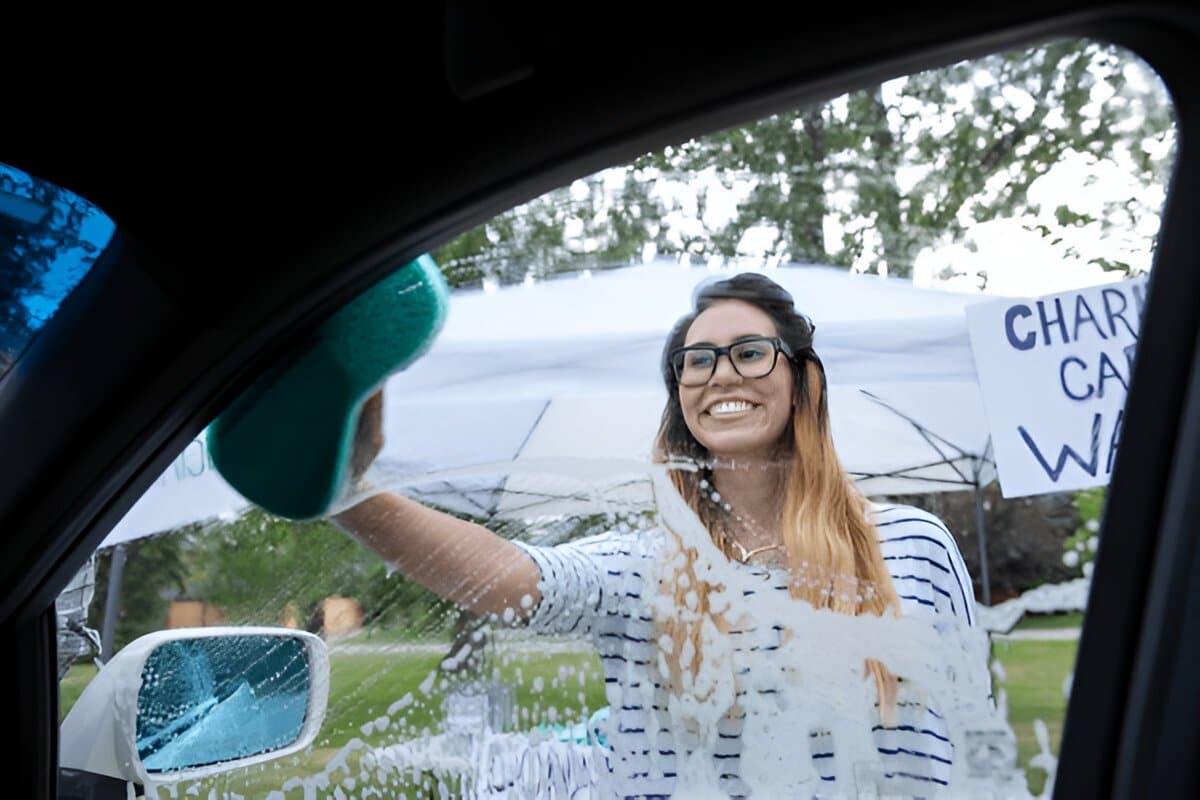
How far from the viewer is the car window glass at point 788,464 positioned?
5.49 feet

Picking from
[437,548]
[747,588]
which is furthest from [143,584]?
[747,588]

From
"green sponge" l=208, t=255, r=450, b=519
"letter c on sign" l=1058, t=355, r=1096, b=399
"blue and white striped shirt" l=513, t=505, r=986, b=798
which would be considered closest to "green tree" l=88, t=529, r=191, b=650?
"green sponge" l=208, t=255, r=450, b=519

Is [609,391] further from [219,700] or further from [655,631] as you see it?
[219,700]

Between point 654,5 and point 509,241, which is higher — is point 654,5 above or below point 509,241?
above

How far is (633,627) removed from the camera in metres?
1.78

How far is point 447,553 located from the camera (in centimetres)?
188

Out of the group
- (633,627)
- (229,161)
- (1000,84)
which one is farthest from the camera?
(229,161)

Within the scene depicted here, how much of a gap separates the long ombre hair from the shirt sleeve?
0.07 m

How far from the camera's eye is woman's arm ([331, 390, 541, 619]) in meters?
1.84

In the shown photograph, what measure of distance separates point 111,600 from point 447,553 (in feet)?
2.05

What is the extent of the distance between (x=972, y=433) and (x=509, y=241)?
0.75 meters

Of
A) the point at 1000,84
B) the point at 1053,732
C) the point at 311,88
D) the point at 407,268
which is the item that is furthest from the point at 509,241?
the point at 1053,732

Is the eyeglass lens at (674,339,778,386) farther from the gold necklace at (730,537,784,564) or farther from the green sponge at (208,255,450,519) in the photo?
the green sponge at (208,255,450,519)

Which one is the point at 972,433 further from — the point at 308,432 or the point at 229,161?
the point at 229,161
